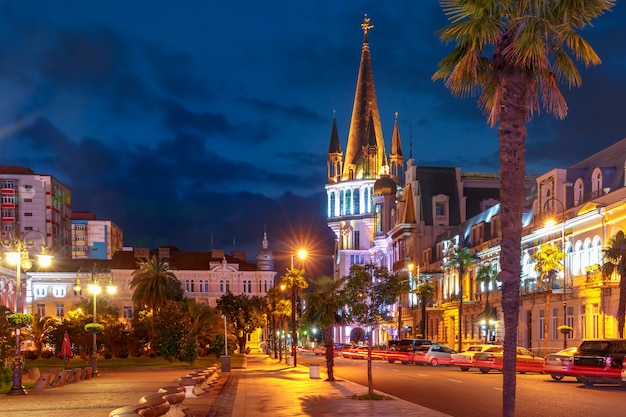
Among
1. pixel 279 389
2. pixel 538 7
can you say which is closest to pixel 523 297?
pixel 279 389

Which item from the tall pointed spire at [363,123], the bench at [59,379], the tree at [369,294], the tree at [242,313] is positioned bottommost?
the tree at [242,313]

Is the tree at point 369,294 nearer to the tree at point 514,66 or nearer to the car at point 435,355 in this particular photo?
the tree at point 514,66

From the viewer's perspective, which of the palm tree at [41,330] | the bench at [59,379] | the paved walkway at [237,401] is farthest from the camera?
the palm tree at [41,330]

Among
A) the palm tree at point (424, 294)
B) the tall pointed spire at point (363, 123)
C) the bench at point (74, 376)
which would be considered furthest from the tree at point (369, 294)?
the tall pointed spire at point (363, 123)

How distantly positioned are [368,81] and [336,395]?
435ft

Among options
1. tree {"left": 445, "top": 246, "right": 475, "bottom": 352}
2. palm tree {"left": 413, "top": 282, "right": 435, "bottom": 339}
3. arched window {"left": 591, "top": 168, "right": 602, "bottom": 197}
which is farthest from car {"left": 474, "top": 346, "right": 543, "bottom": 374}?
palm tree {"left": 413, "top": 282, "right": 435, "bottom": 339}

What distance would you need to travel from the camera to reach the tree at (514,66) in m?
13.8

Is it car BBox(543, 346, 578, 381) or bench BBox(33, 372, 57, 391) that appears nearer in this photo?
bench BBox(33, 372, 57, 391)

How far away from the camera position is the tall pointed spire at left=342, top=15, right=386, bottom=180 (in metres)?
156

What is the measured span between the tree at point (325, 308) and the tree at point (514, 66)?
19.7 meters

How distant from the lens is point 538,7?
14062mm

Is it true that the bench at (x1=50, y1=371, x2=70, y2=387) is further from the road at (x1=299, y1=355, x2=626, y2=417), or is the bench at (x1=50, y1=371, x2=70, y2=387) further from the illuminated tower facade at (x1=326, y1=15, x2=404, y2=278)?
the illuminated tower facade at (x1=326, y1=15, x2=404, y2=278)

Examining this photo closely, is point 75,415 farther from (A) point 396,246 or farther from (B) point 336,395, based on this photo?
(A) point 396,246

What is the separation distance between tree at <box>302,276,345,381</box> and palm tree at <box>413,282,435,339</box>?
48058 mm
